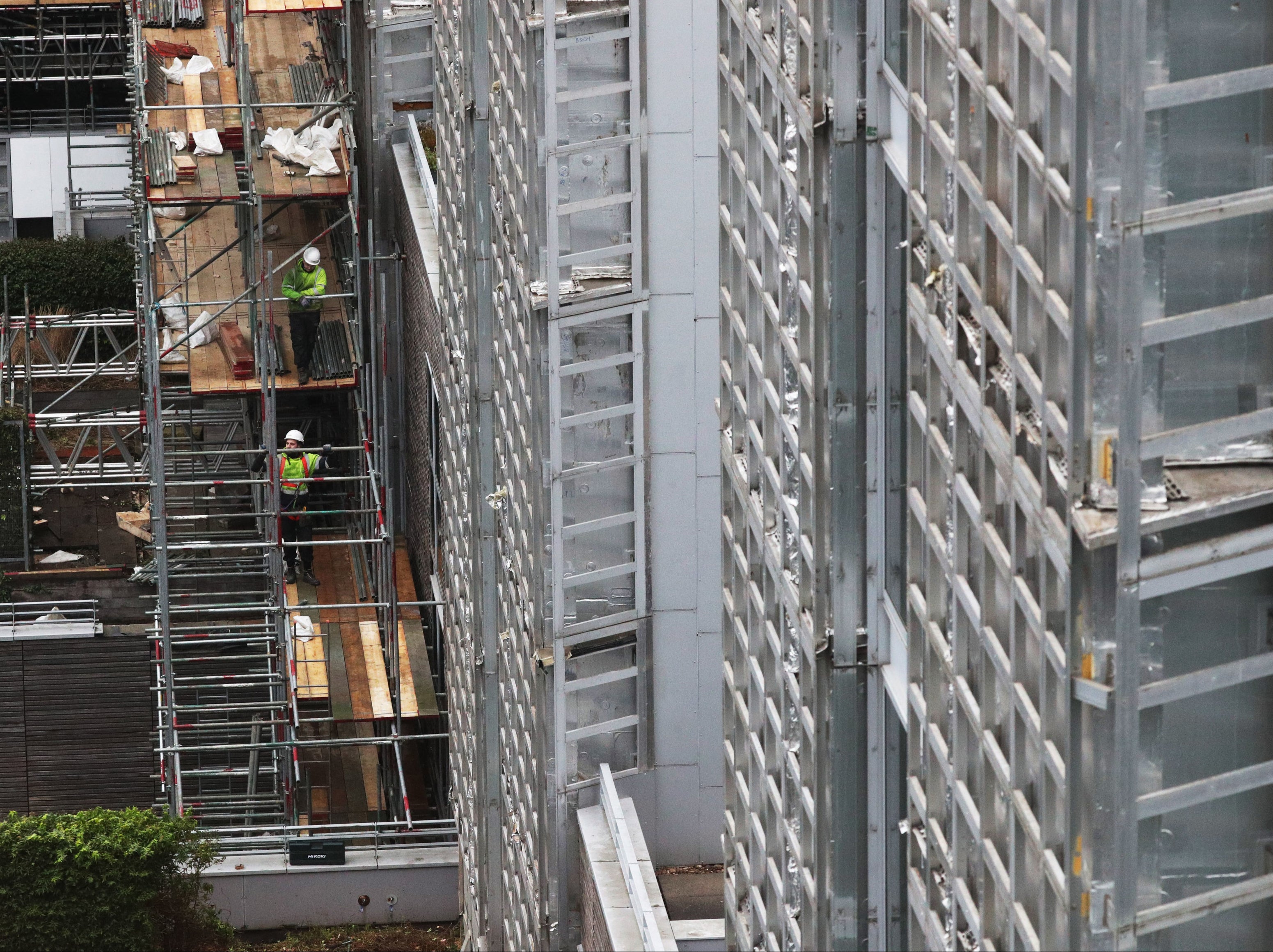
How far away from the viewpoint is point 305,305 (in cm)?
2783

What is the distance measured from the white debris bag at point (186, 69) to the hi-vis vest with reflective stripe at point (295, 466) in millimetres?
6096

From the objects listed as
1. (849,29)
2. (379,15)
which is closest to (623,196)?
(849,29)

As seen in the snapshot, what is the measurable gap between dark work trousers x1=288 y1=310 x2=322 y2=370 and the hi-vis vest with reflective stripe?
1151 millimetres

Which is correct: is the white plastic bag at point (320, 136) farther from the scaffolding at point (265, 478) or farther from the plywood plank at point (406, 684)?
the plywood plank at point (406, 684)

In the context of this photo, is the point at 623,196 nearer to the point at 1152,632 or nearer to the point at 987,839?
the point at 987,839

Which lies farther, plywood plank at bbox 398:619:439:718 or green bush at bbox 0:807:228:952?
plywood plank at bbox 398:619:439:718

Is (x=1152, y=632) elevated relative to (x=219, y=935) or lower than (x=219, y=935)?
elevated

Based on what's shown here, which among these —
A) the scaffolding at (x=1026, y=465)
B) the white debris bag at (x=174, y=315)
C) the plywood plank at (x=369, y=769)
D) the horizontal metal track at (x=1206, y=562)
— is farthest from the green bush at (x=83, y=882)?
the horizontal metal track at (x=1206, y=562)

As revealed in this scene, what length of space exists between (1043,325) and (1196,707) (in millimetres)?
999

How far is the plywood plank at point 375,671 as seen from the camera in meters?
23.4

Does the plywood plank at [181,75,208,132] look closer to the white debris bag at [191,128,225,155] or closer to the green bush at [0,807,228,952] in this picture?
the white debris bag at [191,128,225,155]

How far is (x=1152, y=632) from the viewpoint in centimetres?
527

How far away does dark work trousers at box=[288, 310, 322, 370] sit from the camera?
2759 centimetres

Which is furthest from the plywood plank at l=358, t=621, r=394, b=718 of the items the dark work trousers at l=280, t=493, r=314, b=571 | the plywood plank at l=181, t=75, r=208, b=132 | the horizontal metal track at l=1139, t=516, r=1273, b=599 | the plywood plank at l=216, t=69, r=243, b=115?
the horizontal metal track at l=1139, t=516, r=1273, b=599
